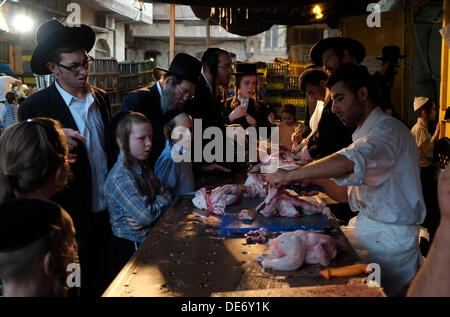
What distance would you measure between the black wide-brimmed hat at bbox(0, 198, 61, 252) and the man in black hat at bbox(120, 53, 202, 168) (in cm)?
271

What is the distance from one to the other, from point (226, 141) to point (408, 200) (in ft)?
8.95

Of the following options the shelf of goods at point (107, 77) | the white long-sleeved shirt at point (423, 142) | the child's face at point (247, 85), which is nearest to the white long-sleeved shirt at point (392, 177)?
the child's face at point (247, 85)

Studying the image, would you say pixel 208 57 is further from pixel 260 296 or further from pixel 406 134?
pixel 260 296

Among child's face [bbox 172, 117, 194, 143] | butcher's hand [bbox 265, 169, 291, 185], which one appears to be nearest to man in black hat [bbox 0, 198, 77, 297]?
butcher's hand [bbox 265, 169, 291, 185]

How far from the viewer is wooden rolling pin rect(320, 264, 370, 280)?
242cm

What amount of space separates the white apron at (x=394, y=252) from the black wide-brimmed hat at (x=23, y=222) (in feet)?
7.05

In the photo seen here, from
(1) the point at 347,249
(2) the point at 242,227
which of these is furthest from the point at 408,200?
(2) the point at 242,227

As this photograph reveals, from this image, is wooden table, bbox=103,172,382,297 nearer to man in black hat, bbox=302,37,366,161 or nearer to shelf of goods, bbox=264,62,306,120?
man in black hat, bbox=302,37,366,161

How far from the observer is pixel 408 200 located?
333 cm

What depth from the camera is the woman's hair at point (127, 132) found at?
367cm

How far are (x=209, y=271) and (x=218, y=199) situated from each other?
3.98ft

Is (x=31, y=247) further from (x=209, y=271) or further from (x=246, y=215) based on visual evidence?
(x=246, y=215)

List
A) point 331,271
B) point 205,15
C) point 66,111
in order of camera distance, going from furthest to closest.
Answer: point 205,15
point 66,111
point 331,271

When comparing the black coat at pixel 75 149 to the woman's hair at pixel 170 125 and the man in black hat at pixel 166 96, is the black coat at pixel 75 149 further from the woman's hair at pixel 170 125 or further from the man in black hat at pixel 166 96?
the man in black hat at pixel 166 96
